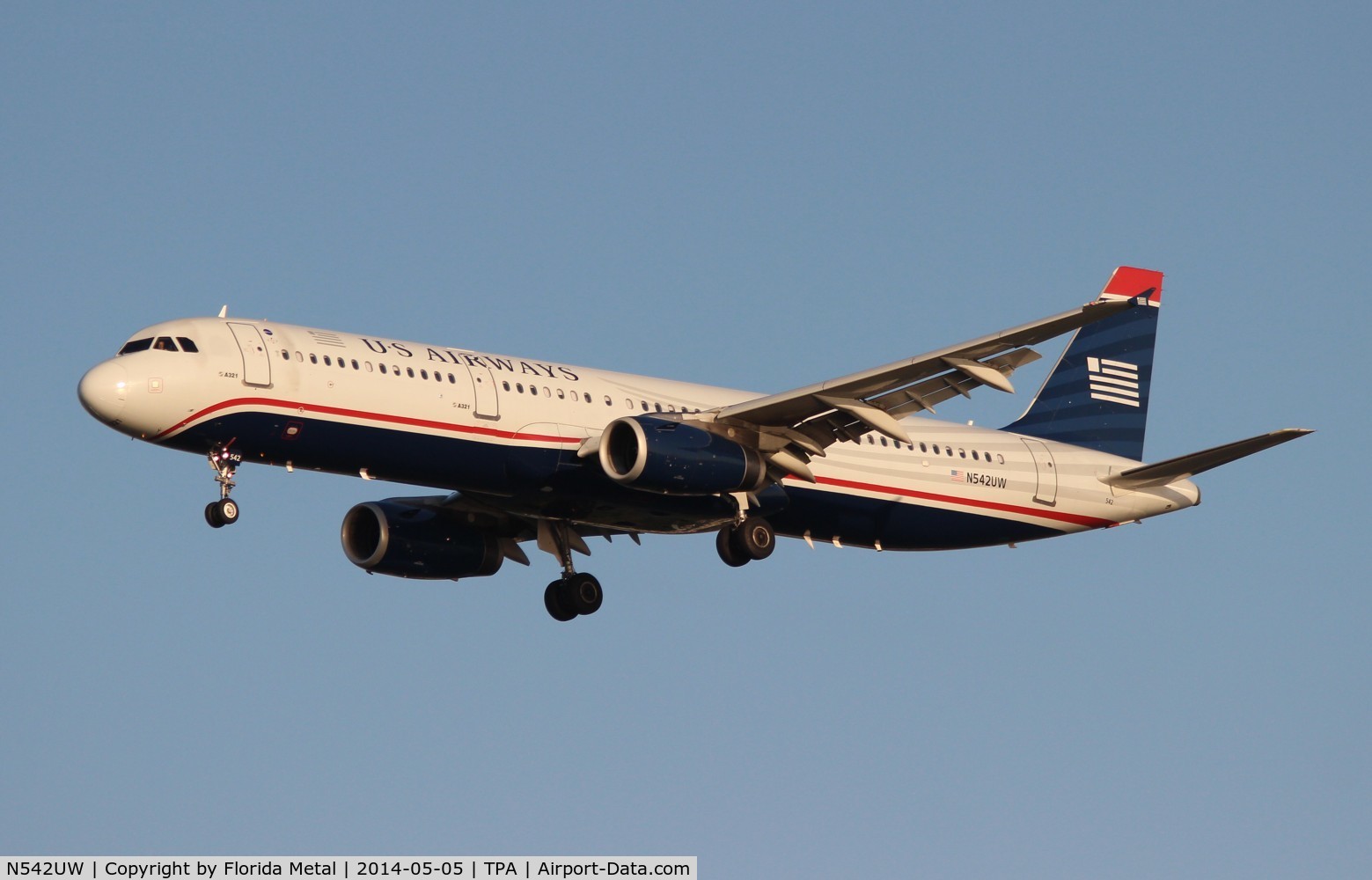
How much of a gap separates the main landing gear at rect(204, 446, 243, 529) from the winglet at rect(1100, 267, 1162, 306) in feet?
75.0

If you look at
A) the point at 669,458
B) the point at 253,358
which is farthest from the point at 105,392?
the point at 669,458

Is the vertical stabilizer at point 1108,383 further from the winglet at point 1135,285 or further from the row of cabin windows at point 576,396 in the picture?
the row of cabin windows at point 576,396

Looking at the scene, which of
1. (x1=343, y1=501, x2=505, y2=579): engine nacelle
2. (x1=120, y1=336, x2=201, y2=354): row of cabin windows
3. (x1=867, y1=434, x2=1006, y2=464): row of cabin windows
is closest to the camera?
(x1=120, y1=336, x2=201, y2=354): row of cabin windows

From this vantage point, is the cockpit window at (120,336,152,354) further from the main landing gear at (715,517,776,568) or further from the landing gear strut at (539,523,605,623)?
the main landing gear at (715,517,776,568)

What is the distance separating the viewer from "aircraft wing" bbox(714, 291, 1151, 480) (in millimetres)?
36781

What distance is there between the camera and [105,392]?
36312mm

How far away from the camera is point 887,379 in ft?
127

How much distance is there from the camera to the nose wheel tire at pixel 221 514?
36.9 metres

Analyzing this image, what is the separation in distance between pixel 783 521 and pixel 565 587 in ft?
17.3

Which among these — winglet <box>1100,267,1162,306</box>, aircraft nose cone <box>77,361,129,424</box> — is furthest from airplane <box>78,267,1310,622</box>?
winglet <box>1100,267,1162,306</box>

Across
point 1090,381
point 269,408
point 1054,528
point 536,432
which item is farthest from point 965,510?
point 269,408

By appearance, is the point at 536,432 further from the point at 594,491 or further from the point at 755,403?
the point at 755,403

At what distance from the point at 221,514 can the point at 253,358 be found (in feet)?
9.91

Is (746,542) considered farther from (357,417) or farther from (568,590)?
(357,417)
